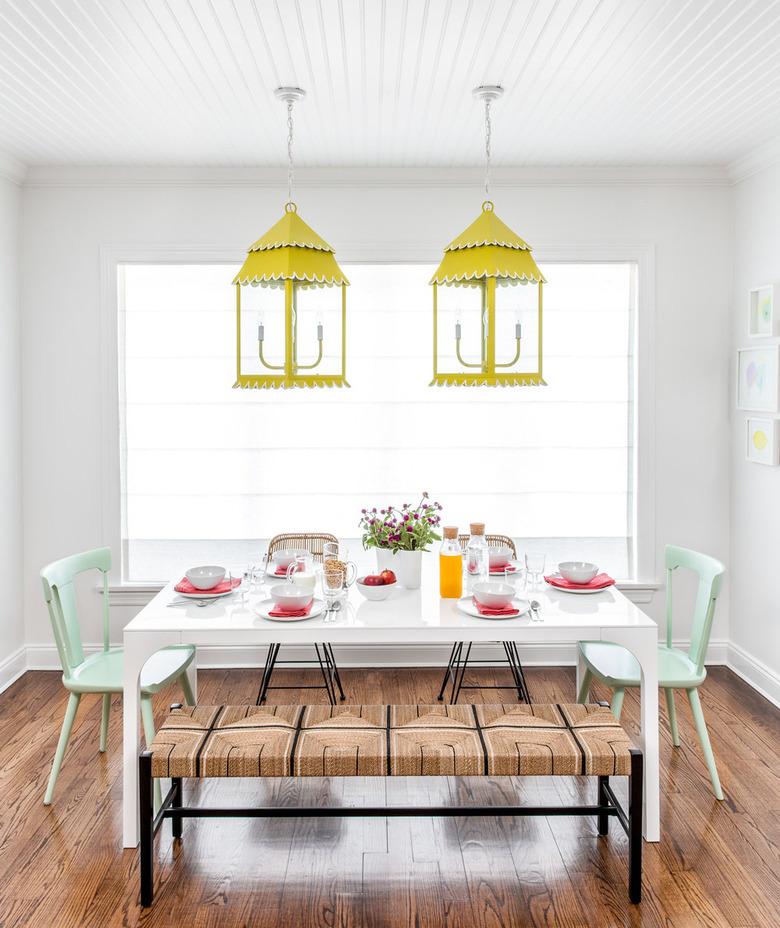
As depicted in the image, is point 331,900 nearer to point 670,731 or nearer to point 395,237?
point 670,731

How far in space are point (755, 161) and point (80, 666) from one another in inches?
153

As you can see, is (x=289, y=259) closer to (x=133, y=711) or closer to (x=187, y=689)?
(x=133, y=711)

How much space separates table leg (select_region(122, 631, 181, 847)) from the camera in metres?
2.58

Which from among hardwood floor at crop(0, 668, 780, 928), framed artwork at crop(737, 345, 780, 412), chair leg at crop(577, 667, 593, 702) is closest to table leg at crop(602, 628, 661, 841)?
hardwood floor at crop(0, 668, 780, 928)

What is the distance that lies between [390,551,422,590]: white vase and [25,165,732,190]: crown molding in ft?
7.32

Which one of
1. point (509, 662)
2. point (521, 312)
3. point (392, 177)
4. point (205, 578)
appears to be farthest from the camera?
point (392, 177)

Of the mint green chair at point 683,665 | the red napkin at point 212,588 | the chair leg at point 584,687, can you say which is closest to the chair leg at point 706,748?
the mint green chair at point 683,665

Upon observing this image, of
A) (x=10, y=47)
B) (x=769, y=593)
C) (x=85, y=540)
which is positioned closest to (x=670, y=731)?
(x=769, y=593)

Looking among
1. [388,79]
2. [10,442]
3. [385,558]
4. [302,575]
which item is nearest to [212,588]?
[302,575]

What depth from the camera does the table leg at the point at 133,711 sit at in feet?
8.45

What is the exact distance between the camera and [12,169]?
13.4ft

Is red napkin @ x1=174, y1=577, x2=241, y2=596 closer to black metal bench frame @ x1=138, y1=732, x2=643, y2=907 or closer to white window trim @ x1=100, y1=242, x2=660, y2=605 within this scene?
black metal bench frame @ x1=138, y1=732, x2=643, y2=907

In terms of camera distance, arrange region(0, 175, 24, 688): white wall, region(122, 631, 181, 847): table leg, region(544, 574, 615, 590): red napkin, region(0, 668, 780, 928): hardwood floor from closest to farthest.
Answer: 1. region(0, 668, 780, 928): hardwood floor
2. region(122, 631, 181, 847): table leg
3. region(544, 574, 615, 590): red napkin
4. region(0, 175, 24, 688): white wall

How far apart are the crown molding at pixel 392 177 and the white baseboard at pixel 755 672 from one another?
2.53 meters
